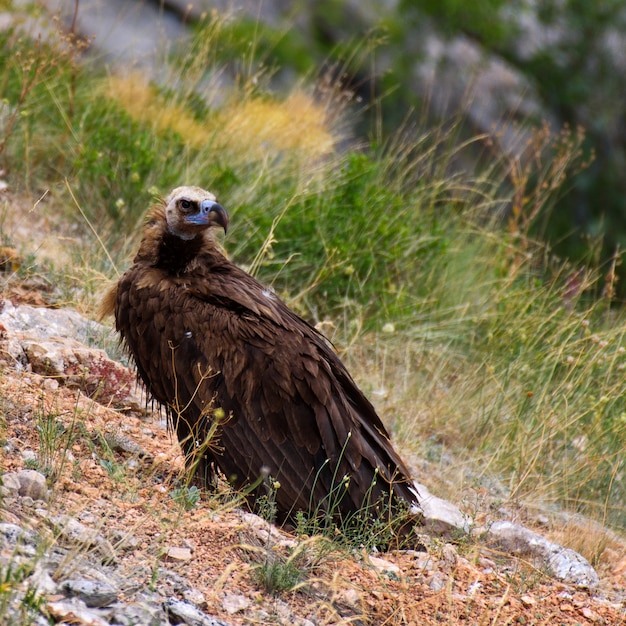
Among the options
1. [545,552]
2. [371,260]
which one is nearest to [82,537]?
[545,552]

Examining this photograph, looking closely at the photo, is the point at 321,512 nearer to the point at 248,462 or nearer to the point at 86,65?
the point at 248,462

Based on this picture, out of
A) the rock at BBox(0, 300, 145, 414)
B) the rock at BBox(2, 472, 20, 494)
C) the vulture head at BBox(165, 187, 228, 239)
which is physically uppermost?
the vulture head at BBox(165, 187, 228, 239)

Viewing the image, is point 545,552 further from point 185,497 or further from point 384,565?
point 185,497

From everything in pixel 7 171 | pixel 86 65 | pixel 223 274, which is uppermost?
pixel 223 274

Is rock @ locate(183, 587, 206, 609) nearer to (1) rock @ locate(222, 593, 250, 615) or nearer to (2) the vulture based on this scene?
(1) rock @ locate(222, 593, 250, 615)

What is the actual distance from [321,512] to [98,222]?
355cm

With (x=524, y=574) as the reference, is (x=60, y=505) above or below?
below

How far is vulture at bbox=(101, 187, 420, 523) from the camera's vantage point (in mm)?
4484

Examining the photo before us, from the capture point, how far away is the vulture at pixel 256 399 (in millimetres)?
4484

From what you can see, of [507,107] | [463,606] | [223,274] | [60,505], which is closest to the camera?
[60,505]

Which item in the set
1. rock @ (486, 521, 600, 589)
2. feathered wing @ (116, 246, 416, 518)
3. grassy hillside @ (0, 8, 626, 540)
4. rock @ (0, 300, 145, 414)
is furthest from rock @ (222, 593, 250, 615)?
grassy hillside @ (0, 8, 626, 540)

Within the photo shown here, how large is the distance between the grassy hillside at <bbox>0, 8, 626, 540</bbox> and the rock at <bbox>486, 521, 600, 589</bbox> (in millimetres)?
562

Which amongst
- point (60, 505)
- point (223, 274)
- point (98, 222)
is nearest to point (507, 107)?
point (98, 222)

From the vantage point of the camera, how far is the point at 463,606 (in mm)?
4035
